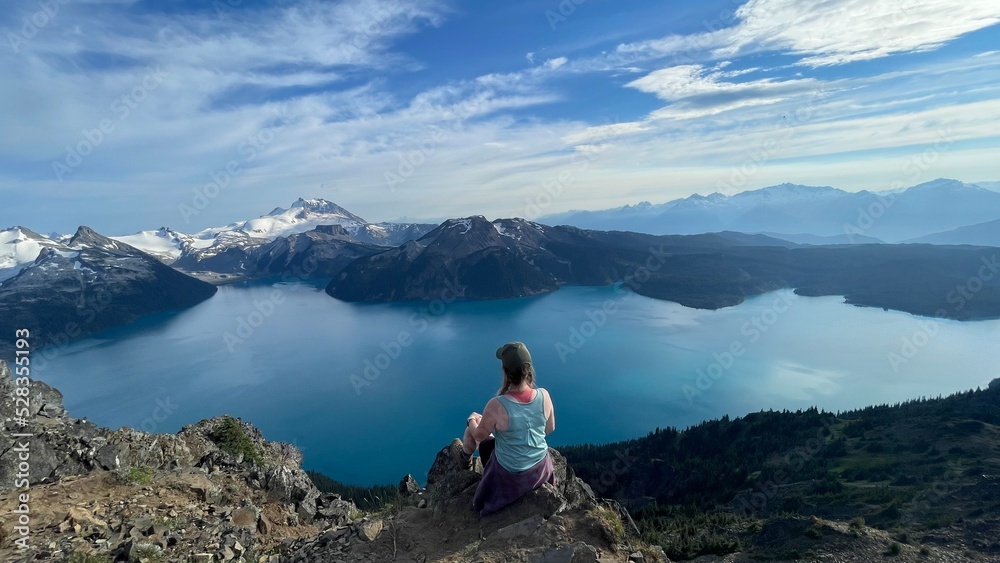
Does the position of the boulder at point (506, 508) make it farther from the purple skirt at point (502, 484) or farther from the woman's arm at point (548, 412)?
the woman's arm at point (548, 412)

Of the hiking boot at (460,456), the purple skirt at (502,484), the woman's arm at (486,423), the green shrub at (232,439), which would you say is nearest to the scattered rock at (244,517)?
the hiking boot at (460,456)

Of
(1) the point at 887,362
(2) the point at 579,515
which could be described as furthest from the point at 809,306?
(2) the point at 579,515

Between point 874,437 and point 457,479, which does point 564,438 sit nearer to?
point 874,437

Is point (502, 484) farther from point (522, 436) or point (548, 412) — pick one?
point (548, 412)

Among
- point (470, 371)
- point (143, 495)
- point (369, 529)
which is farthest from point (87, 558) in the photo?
point (470, 371)

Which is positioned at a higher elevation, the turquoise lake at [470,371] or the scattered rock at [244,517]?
the scattered rock at [244,517]

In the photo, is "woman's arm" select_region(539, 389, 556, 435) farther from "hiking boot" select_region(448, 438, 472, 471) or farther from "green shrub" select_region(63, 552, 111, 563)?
"green shrub" select_region(63, 552, 111, 563)

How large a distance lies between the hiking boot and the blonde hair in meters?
1.89

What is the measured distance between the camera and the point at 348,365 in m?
108

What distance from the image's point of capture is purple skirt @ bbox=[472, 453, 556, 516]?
257 inches

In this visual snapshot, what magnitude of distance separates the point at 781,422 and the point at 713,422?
8.53 meters

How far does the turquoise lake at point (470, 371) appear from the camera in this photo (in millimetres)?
75250

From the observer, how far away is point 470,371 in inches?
3964

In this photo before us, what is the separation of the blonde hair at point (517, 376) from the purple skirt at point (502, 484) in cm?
123
